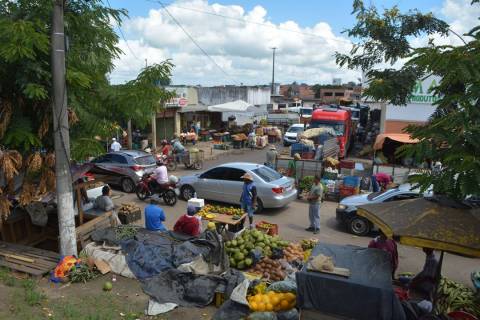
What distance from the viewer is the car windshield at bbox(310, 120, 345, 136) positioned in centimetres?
2498

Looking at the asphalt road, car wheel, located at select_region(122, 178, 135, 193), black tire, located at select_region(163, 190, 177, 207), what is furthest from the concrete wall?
black tire, located at select_region(163, 190, 177, 207)

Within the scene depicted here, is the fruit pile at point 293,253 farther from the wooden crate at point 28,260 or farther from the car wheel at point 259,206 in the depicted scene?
the wooden crate at point 28,260

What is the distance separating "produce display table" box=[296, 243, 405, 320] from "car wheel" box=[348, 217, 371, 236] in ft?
17.9

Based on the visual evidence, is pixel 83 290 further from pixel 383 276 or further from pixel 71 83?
pixel 383 276

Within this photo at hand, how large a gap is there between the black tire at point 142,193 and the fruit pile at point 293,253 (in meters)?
7.58

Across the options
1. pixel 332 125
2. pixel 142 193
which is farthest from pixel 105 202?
pixel 332 125

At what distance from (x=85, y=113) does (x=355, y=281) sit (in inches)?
247

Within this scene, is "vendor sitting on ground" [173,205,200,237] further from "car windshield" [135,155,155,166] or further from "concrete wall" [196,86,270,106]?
"concrete wall" [196,86,270,106]

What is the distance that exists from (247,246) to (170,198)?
6338 mm

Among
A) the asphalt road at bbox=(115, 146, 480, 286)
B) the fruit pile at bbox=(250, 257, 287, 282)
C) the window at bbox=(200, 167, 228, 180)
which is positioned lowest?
the asphalt road at bbox=(115, 146, 480, 286)

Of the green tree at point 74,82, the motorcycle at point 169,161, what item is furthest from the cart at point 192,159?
the green tree at point 74,82

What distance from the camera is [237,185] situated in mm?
13625

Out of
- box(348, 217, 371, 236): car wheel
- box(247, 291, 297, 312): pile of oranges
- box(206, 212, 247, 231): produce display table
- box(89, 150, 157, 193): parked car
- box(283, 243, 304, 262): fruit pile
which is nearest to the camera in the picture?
box(247, 291, 297, 312): pile of oranges

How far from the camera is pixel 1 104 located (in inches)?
305
